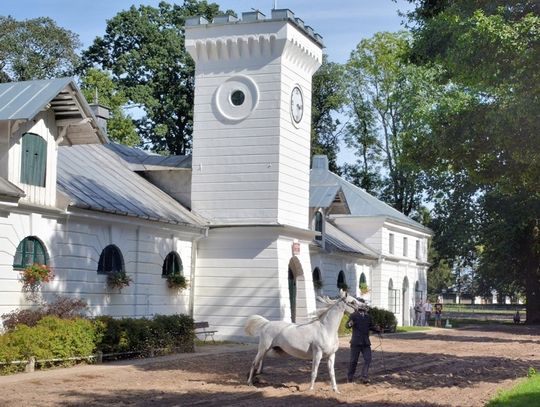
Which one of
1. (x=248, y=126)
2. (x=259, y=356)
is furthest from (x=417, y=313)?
(x=259, y=356)

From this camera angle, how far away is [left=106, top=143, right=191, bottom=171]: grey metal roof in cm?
3219

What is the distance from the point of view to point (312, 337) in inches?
649

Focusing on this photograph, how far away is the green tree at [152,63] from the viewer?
49781 millimetres

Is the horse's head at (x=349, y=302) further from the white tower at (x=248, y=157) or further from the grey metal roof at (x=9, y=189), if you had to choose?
the white tower at (x=248, y=157)

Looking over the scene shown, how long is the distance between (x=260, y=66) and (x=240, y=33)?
1.35 meters

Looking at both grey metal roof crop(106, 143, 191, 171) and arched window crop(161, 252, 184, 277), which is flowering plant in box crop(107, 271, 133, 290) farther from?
grey metal roof crop(106, 143, 191, 171)

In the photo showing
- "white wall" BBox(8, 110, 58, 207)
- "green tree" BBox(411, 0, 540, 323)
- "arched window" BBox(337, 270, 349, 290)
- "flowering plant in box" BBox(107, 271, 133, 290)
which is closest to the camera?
"green tree" BBox(411, 0, 540, 323)

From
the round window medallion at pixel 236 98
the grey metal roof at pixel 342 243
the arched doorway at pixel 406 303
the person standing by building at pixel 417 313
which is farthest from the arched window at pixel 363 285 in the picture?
the round window medallion at pixel 236 98

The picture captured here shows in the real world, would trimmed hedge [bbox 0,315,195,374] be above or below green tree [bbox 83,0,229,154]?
below

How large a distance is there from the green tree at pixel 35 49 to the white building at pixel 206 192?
18216 millimetres

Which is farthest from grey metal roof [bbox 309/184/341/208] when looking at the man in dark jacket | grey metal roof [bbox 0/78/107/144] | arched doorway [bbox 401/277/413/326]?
the man in dark jacket

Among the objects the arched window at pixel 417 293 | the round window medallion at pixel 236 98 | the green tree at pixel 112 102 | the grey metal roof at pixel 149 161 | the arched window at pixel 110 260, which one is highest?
the green tree at pixel 112 102

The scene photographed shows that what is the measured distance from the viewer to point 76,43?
52875 millimetres

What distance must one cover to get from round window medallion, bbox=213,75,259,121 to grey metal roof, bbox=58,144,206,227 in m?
3.70
